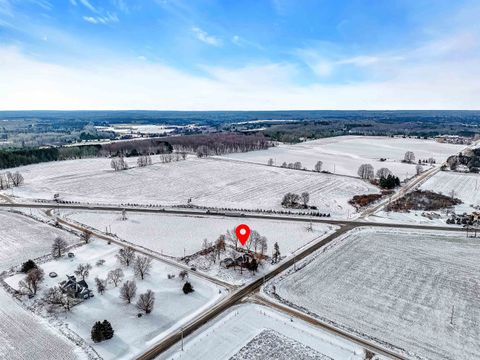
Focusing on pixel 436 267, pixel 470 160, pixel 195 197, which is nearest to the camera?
pixel 436 267

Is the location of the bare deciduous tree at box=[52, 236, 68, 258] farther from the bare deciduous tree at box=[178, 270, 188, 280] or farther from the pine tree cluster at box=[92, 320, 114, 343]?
the pine tree cluster at box=[92, 320, 114, 343]

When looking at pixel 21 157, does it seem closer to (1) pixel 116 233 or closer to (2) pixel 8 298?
(1) pixel 116 233

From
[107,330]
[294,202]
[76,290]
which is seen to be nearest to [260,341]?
[107,330]

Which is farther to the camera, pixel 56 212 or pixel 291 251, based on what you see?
pixel 56 212

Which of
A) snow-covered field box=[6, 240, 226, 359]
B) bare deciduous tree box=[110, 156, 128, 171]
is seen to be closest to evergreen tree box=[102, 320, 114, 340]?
snow-covered field box=[6, 240, 226, 359]

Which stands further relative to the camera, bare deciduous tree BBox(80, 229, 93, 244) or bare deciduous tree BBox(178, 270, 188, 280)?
bare deciduous tree BBox(80, 229, 93, 244)

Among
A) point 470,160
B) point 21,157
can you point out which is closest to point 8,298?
point 21,157

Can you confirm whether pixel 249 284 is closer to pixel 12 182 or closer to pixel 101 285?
pixel 101 285
